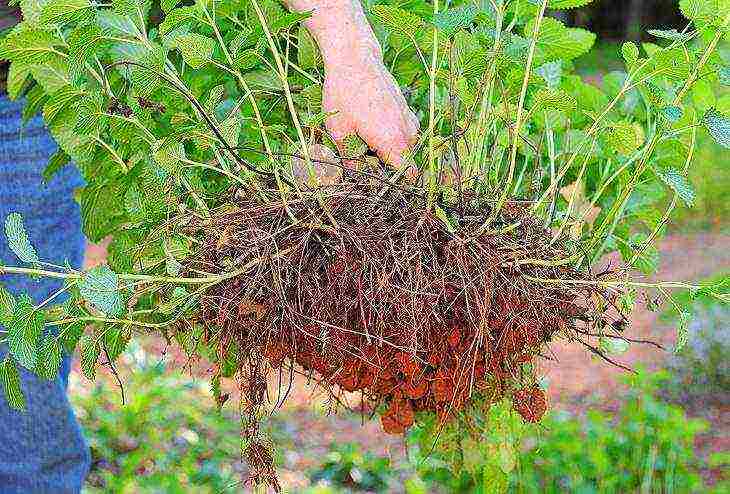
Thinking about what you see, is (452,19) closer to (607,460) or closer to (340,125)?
(340,125)

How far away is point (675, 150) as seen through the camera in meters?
1.28

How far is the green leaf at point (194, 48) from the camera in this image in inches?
40.0

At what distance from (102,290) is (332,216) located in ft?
0.81

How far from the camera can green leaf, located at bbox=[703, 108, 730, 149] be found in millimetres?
1034

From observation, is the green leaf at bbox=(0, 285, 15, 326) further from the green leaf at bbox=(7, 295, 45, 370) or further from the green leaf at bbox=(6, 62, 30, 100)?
the green leaf at bbox=(6, 62, 30, 100)

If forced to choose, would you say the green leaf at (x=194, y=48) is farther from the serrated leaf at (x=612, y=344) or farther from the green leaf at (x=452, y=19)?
the serrated leaf at (x=612, y=344)

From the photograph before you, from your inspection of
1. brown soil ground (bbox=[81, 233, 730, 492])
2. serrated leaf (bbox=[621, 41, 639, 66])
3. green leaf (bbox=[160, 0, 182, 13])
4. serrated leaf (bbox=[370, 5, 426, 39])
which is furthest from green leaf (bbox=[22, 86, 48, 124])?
brown soil ground (bbox=[81, 233, 730, 492])

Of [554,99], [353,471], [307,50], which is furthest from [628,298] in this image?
[353,471]

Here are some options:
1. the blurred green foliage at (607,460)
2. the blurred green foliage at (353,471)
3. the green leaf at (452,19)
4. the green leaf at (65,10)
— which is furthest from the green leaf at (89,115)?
the blurred green foliage at (353,471)

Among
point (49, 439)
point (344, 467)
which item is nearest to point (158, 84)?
point (49, 439)

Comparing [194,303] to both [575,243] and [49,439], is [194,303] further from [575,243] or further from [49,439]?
[49,439]

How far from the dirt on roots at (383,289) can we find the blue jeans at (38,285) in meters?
0.58

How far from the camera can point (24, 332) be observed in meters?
1.01

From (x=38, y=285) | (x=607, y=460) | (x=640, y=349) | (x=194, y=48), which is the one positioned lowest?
(x=640, y=349)
